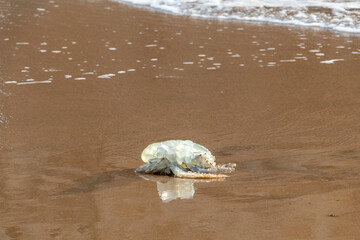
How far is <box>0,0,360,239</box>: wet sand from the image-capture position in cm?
248

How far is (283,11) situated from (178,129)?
5.98 metres

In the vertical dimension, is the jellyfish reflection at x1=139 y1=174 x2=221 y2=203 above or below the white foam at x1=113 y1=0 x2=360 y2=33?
above

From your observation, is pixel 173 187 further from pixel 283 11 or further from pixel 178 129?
pixel 283 11

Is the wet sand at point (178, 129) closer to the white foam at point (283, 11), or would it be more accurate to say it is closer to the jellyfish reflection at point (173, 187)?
the jellyfish reflection at point (173, 187)

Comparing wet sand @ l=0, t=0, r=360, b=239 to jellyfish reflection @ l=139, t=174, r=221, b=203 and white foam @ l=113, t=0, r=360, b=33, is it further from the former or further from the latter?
white foam @ l=113, t=0, r=360, b=33

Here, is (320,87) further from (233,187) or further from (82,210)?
(82,210)

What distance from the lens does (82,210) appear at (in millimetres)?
2600

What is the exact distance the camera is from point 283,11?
30.9 ft

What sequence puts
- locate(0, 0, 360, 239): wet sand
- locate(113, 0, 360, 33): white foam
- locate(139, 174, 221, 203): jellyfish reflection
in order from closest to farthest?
locate(0, 0, 360, 239): wet sand < locate(139, 174, 221, 203): jellyfish reflection < locate(113, 0, 360, 33): white foam

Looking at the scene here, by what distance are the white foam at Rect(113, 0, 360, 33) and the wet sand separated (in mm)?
924

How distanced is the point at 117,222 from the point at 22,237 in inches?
14.7

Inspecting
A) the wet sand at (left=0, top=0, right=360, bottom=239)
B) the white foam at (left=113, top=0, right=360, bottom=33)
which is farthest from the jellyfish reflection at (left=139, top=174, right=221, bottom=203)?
the white foam at (left=113, top=0, right=360, bottom=33)

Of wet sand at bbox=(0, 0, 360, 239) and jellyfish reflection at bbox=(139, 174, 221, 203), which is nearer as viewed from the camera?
wet sand at bbox=(0, 0, 360, 239)

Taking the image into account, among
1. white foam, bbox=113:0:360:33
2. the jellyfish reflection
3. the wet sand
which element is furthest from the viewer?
white foam, bbox=113:0:360:33
